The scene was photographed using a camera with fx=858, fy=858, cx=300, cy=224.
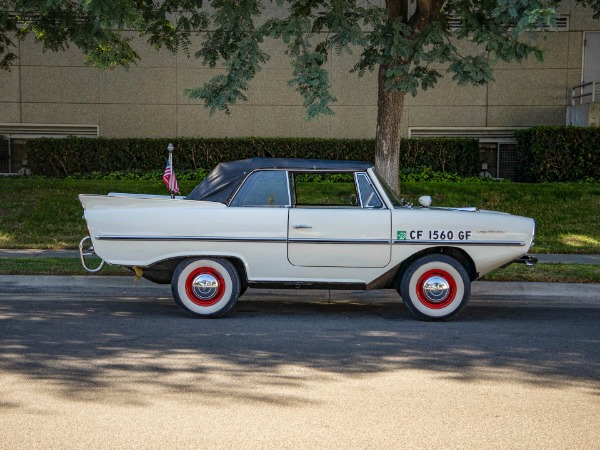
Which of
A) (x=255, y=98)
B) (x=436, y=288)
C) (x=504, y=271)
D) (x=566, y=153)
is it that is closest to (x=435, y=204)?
(x=566, y=153)

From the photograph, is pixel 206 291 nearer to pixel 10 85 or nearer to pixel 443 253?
pixel 443 253

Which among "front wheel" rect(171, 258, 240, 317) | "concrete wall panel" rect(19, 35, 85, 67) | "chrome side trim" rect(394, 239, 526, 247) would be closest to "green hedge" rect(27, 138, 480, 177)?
"concrete wall panel" rect(19, 35, 85, 67)

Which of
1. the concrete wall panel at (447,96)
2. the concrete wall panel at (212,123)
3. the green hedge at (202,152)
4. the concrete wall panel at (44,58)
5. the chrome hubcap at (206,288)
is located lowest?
the chrome hubcap at (206,288)

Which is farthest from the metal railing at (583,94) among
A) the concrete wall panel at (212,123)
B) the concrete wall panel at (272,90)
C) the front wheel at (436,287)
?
the front wheel at (436,287)

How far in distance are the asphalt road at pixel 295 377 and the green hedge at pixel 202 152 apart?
33.9ft

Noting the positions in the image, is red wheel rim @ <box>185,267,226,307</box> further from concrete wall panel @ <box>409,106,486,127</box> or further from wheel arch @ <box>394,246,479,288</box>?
concrete wall panel @ <box>409,106,486,127</box>

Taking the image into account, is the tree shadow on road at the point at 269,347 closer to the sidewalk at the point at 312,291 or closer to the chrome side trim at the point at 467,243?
the sidewalk at the point at 312,291

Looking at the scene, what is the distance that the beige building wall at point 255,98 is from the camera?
68.8 ft

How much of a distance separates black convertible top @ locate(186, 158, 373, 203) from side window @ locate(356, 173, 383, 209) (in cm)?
12

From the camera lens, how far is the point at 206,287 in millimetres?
9023

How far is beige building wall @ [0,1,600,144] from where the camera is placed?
20969mm

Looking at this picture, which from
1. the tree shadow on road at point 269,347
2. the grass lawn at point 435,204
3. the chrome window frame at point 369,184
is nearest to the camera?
the tree shadow on road at point 269,347

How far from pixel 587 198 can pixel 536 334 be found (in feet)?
29.7

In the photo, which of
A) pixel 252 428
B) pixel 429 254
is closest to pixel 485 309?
pixel 429 254
